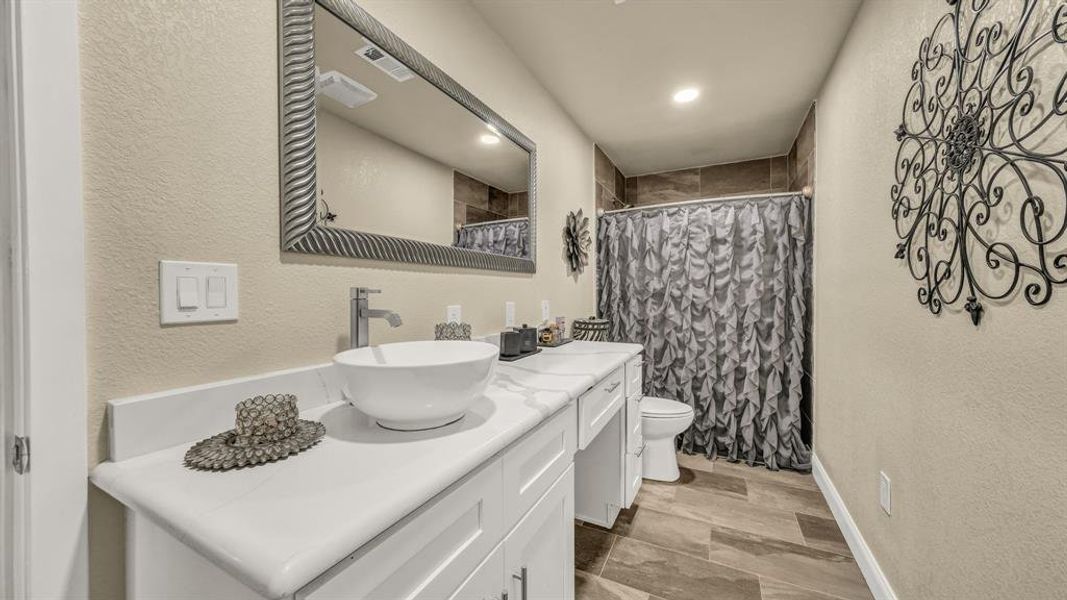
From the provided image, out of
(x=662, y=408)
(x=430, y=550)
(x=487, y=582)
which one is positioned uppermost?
(x=430, y=550)

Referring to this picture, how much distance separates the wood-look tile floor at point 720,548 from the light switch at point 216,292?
1.52m

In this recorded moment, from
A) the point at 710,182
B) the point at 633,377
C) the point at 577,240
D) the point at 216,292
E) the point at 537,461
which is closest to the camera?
the point at 216,292

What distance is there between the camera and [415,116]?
1.31m

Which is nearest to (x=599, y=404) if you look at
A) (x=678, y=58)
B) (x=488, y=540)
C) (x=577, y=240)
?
(x=488, y=540)

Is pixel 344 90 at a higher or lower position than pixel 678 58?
lower

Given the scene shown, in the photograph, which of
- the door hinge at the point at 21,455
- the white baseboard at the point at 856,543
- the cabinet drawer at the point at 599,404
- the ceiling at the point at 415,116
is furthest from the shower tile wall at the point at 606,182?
the door hinge at the point at 21,455

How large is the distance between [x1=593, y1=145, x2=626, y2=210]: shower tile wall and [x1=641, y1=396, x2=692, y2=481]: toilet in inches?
62.7

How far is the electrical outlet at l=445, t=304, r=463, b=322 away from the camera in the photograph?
1.44 meters

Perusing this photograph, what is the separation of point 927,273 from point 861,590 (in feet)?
3.97

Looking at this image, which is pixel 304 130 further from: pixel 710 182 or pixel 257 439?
pixel 710 182

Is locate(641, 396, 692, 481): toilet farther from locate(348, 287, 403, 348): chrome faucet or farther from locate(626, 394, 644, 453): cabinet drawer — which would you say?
locate(348, 287, 403, 348): chrome faucet

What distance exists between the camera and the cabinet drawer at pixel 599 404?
124 cm

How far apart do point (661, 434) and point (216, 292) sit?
212cm

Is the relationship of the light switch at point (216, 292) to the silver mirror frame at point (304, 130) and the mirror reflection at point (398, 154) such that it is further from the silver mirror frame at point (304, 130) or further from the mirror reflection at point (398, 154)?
the mirror reflection at point (398, 154)
